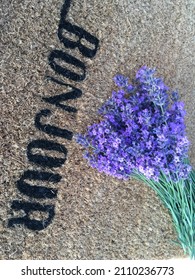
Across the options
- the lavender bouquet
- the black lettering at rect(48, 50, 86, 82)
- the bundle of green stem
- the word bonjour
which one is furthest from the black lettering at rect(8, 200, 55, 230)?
the black lettering at rect(48, 50, 86, 82)

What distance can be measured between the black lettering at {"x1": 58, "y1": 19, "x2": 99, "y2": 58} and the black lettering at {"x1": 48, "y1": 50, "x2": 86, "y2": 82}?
0.05 metres

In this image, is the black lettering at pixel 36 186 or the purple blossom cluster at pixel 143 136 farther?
the black lettering at pixel 36 186

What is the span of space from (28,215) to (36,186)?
141 millimetres

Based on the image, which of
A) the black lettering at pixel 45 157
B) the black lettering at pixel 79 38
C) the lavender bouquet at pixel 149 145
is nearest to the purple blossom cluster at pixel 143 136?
the lavender bouquet at pixel 149 145

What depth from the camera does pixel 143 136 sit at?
1545mm

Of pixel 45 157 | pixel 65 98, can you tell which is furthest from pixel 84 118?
pixel 45 157

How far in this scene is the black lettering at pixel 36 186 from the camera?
1710 mm

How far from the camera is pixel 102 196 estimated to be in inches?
70.4

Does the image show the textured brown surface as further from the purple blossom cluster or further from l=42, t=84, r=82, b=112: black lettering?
the purple blossom cluster

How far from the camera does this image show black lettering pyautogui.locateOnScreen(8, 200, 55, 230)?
1699 millimetres

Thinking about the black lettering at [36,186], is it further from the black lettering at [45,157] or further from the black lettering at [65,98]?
the black lettering at [65,98]
